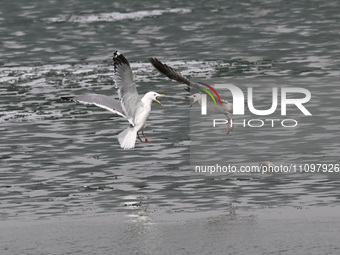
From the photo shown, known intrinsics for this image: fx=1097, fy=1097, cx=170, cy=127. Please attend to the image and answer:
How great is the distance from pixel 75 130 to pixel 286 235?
9534mm

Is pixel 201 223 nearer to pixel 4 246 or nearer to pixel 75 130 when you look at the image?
pixel 4 246

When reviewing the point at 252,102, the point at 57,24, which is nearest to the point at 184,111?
the point at 252,102

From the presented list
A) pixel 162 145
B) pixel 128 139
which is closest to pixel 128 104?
pixel 128 139

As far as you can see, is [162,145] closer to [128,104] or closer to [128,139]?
[128,139]

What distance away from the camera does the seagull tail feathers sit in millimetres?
18375

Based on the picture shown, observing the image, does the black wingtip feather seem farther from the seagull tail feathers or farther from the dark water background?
the dark water background

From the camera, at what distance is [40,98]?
26.3 m

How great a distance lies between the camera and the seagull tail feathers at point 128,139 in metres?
18.4

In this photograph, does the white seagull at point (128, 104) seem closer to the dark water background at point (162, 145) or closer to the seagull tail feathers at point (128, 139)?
the seagull tail feathers at point (128, 139)

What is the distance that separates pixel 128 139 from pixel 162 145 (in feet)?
5.28

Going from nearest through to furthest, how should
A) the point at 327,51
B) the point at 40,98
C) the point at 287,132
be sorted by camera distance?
1. the point at 287,132
2. the point at 40,98
3. the point at 327,51

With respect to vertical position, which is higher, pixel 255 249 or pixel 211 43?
pixel 211 43

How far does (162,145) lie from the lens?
2011 cm

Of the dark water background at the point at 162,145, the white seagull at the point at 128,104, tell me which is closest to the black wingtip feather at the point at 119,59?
the white seagull at the point at 128,104
